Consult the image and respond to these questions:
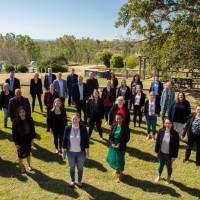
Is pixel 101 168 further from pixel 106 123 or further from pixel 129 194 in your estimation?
pixel 106 123

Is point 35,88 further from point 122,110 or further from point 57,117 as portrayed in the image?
point 122,110

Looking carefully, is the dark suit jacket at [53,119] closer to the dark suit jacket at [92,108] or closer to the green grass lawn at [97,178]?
the green grass lawn at [97,178]

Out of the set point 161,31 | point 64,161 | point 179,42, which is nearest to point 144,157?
point 64,161

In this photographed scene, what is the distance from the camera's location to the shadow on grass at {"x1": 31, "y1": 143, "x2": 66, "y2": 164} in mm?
5266

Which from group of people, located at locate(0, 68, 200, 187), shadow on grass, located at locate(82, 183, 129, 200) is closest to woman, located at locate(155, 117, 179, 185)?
group of people, located at locate(0, 68, 200, 187)

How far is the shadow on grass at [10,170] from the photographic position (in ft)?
15.0

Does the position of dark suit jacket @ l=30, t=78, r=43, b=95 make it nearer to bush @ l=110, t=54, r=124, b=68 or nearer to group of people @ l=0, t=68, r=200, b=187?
group of people @ l=0, t=68, r=200, b=187

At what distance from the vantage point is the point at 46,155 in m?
5.52

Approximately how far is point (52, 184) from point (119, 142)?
5.59ft

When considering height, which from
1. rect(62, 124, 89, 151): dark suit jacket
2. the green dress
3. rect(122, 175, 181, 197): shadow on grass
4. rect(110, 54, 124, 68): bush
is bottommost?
rect(122, 175, 181, 197): shadow on grass

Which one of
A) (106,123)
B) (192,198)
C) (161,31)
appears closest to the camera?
(192,198)

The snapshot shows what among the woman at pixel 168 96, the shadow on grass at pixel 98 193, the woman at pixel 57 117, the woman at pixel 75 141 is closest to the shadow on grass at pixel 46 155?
the woman at pixel 57 117

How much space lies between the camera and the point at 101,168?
494 centimetres

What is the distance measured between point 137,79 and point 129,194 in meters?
5.18
